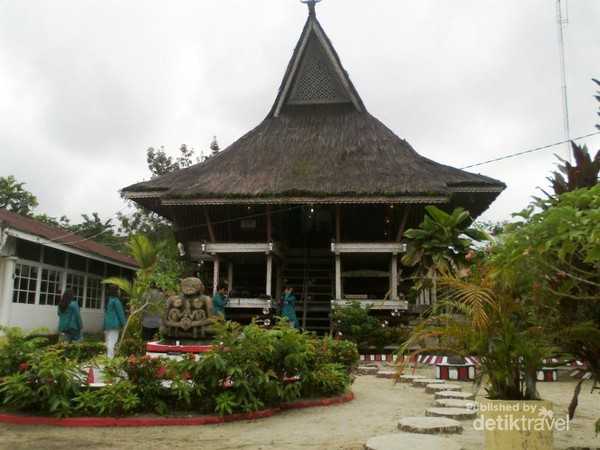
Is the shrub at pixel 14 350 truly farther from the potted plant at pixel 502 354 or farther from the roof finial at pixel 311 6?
the roof finial at pixel 311 6

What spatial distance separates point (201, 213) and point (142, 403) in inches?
469

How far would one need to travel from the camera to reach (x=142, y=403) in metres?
5.84

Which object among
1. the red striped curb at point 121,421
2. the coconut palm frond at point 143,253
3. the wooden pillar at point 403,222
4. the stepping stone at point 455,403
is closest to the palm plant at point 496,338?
the stepping stone at point 455,403

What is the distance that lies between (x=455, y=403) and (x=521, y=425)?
3007mm

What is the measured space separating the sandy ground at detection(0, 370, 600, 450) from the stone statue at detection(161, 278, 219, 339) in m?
2.02

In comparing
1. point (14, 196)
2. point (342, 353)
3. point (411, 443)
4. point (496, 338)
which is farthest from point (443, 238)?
point (14, 196)

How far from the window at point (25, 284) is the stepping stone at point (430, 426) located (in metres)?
12.2

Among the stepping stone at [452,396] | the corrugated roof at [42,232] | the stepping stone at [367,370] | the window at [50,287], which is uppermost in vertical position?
the corrugated roof at [42,232]

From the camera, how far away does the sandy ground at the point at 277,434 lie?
4797 millimetres

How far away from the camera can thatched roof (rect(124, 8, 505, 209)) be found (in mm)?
14570

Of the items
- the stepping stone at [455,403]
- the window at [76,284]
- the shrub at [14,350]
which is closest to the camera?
the shrub at [14,350]

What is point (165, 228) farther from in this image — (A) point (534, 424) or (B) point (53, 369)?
(A) point (534, 424)

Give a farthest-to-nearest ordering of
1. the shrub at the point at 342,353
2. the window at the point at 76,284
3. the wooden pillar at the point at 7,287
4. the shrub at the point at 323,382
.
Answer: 1. the window at the point at 76,284
2. the wooden pillar at the point at 7,287
3. the shrub at the point at 342,353
4. the shrub at the point at 323,382

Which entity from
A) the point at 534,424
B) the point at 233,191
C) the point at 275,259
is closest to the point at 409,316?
the point at 275,259
